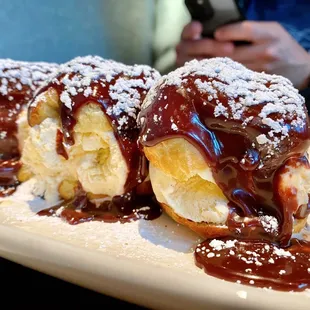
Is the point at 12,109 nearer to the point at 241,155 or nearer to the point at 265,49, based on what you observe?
the point at 241,155

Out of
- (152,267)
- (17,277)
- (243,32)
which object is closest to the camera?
(152,267)

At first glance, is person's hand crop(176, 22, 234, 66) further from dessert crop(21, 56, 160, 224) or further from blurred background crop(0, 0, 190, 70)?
dessert crop(21, 56, 160, 224)

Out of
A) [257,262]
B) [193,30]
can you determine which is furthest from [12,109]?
[193,30]

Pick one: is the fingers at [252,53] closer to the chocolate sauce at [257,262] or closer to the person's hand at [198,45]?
the person's hand at [198,45]

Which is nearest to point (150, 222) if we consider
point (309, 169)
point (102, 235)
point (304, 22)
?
point (102, 235)

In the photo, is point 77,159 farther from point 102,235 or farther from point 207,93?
point 207,93

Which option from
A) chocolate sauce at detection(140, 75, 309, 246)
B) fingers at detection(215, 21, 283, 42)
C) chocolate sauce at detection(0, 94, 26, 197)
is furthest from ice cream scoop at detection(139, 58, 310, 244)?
fingers at detection(215, 21, 283, 42)

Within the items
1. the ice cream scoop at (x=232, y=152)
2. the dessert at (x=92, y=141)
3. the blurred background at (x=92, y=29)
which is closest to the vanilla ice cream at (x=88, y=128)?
the dessert at (x=92, y=141)
